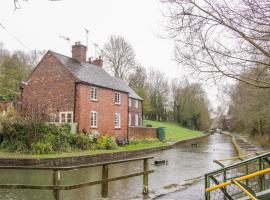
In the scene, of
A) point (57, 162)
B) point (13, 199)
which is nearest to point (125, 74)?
point (57, 162)

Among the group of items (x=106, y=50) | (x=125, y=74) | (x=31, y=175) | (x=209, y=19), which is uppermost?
(x=106, y=50)

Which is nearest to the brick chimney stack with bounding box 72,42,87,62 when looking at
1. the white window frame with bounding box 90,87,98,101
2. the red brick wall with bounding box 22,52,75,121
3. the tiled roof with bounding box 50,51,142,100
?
the tiled roof with bounding box 50,51,142,100

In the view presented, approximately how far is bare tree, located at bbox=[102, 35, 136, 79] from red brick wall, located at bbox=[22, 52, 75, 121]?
24291mm

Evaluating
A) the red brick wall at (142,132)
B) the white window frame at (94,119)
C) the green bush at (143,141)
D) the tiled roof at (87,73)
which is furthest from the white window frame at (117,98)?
the green bush at (143,141)

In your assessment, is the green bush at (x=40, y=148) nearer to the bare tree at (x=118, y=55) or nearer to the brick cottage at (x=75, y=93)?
the brick cottage at (x=75, y=93)

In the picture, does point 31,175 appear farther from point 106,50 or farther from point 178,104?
point 178,104

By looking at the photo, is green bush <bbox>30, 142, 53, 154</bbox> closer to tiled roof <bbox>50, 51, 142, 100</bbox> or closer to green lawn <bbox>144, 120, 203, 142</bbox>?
tiled roof <bbox>50, 51, 142, 100</bbox>

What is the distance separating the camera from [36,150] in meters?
24.0

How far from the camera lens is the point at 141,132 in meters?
41.4

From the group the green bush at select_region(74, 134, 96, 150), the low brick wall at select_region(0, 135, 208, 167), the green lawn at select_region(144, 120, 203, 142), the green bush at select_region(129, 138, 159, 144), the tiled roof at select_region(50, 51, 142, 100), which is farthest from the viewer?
the green lawn at select_region(144, 120, 203, 142)

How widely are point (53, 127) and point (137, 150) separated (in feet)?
26.7

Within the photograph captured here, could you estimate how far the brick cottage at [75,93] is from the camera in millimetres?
30906

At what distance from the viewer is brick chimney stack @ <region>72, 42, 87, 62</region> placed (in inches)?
1409

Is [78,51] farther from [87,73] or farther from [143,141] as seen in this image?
[143,141]
